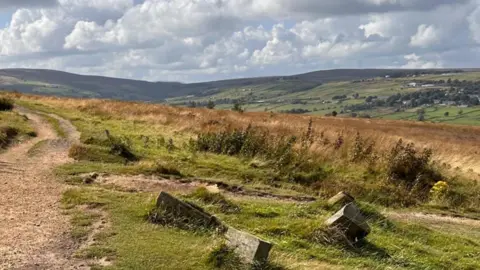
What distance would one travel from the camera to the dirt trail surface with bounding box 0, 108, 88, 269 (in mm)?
8250

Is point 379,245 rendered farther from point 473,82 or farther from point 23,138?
point 473,82

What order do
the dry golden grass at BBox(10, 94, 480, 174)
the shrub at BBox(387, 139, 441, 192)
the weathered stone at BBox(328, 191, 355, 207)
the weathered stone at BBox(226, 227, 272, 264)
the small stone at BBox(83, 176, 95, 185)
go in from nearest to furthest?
1. the weathered stone at BBox(226, 227, 272, 264)
2. the weathered stone at BBox(328, 191, 355, 207)
3. the small stone at BBox(83, 176, 95, 185)
4. the shrub at BBox(387, 139, 441, 192)
5. the dry golden grass at BBox(10, 94, 480, 174)

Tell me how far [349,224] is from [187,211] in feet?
9.48

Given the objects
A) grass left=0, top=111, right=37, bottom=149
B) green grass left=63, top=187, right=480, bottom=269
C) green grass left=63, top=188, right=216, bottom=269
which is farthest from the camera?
grass left=0, top=111, right=37, bottom=149

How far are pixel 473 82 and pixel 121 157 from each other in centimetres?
19935

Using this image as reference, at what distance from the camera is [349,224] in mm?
10125

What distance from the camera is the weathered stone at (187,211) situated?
1002cm

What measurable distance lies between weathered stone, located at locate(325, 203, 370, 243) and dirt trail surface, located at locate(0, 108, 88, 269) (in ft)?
14.6

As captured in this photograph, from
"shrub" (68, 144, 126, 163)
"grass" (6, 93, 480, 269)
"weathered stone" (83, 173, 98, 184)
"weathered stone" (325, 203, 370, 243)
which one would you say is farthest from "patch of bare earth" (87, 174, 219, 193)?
"weathered stone" (325, 203, 370, 243)

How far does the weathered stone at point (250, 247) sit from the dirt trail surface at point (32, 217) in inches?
87.8

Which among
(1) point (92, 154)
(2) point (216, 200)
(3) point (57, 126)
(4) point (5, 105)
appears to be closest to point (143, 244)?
(2) point (216, 200)

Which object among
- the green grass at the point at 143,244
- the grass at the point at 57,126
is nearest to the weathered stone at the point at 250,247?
the green grass at the point at 143,244

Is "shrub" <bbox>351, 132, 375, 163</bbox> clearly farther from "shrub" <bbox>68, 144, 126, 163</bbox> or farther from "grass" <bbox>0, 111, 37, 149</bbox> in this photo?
"grass" <bbox>0, 111, 37, 149</bbox>

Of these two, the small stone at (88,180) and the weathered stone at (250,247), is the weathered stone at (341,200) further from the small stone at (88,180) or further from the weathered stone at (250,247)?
the small stone at (88,180)
